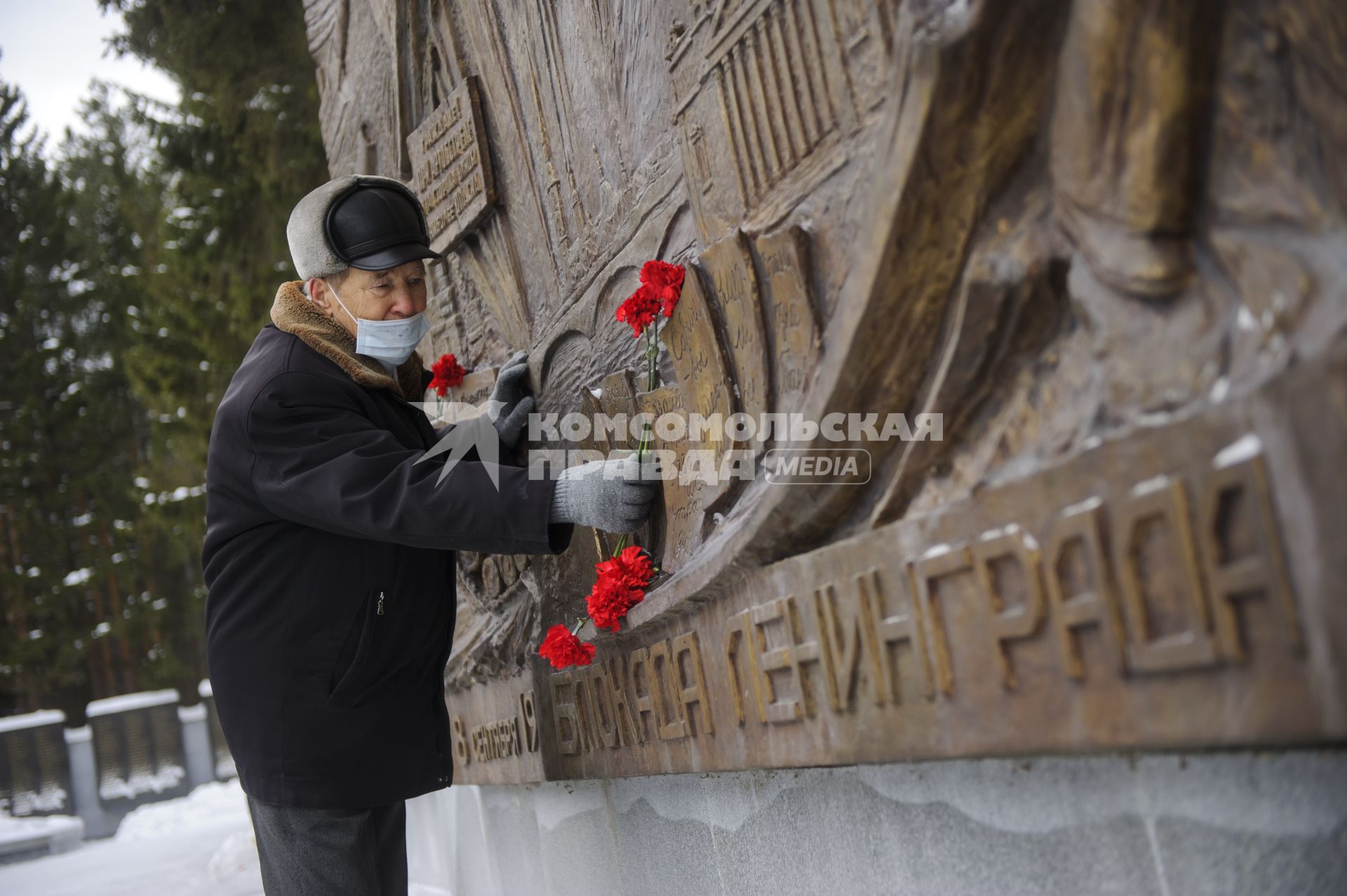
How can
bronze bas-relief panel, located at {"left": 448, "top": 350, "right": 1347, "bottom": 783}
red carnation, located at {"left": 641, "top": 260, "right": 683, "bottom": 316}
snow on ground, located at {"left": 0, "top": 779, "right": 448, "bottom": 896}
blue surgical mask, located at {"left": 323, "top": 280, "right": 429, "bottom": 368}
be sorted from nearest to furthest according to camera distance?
bronze bas-relief panel, located at {"left": 448, "top": 350, "right": 1347, "bottom": 783} → red carnation, located at {"left": 641, "top": 260, "right": 683, "bottom": 316} → blue surgical mask, located at {"left": 323, "top": 280, "right": 429, "bottom": 368} → snow on ground, located at {"left": 0, "top": 779, "right": 448, "bottom": 896}

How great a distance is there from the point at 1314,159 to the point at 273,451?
6.59ft

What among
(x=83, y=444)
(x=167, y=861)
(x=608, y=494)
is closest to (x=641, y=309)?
(x=608, y=494)

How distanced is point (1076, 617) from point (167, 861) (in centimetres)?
750

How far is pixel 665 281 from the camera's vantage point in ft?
7.77

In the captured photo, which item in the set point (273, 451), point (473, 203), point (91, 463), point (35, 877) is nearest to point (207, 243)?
point (35, 877)

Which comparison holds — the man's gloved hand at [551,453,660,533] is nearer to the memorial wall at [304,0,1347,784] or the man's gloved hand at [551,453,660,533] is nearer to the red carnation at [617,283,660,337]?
the memorial wall at [304,0,1347,784]

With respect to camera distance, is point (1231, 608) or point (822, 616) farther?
point (822, 616)

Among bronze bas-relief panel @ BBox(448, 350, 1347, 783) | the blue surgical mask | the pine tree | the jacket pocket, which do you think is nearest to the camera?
bronze bas-relief panel @ BBox(448, 350, 1347, 783)

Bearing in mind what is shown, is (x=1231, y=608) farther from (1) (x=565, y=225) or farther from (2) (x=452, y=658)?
(2) (x=452, y=658)

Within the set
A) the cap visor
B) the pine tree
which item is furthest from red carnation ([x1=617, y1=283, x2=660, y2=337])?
the pine tree

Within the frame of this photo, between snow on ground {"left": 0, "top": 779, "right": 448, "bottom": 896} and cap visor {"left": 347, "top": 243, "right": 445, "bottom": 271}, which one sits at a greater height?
cap visor {"left": 347, "top": 243, "right": 445, "bottom": 271}

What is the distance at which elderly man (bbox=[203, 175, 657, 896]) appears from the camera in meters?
2.41

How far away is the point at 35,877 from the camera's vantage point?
299 inches

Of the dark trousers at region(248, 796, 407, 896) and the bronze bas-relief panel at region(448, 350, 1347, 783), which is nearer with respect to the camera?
the bronze bas-relief panel at region(448, 350, 1347, 783)
